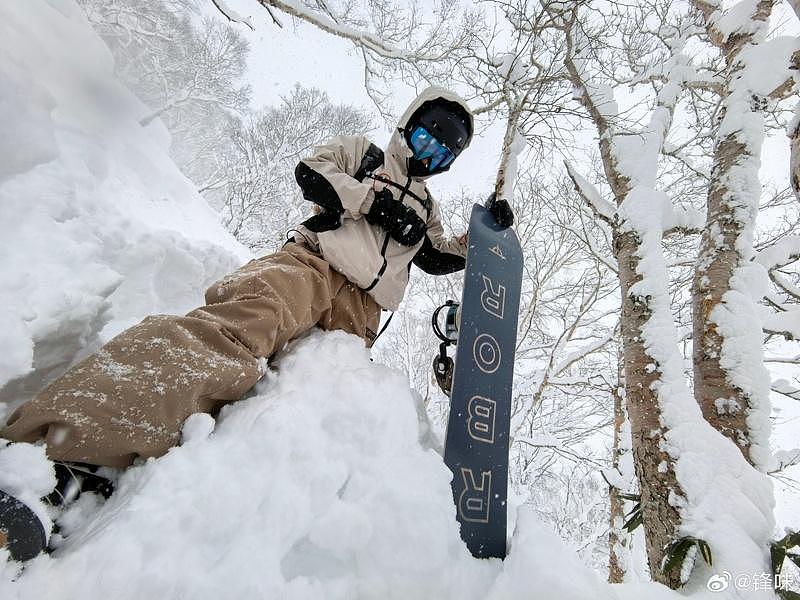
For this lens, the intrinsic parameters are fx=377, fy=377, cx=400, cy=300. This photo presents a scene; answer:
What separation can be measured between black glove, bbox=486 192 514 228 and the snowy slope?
1.84 metres

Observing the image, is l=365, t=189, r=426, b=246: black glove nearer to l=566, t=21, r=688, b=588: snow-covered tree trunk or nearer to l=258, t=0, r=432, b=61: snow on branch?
l=566, t=21, r=688, b=588: snow-covered tree trunk

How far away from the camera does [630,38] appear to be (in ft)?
12.1

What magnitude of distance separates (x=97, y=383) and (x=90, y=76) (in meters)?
2.89

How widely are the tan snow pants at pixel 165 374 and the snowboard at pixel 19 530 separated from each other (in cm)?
15

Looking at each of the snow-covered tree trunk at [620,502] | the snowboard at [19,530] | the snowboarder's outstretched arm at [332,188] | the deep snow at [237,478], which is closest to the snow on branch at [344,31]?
the deep snow at [237,478]

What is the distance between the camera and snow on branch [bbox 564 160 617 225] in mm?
2349

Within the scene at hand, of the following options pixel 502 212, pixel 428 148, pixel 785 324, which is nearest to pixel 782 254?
pixel 785 324

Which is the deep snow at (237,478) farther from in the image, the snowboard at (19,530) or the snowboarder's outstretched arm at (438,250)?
the snowboarder's outstretched arm at (438,250)

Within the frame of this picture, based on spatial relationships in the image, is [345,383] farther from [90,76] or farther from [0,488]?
[90,76]

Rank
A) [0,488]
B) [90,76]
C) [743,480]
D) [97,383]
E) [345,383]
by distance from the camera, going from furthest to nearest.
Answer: [90,76] → [345,383] → [743,480] → [97,383] → [0,488]

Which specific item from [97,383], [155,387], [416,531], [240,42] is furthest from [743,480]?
[240,42]

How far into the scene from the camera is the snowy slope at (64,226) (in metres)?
1.27

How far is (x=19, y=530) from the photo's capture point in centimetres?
73

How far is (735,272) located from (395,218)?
162 cm
